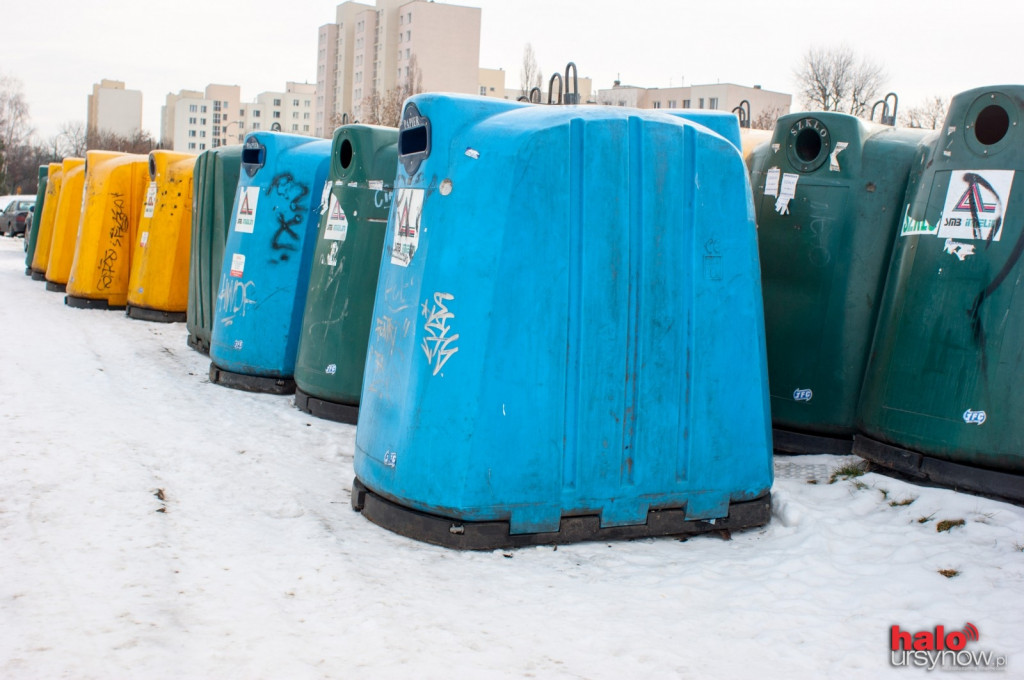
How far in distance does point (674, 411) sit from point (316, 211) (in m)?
3.93

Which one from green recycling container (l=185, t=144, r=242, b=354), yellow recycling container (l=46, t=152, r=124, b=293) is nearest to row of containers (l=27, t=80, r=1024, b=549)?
green recycling container (l=185, t=144, r=242, b=354)

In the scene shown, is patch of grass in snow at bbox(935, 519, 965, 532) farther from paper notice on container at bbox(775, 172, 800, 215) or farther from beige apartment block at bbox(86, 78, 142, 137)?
beige apartment block at bbox(86, 78, 142, 137)

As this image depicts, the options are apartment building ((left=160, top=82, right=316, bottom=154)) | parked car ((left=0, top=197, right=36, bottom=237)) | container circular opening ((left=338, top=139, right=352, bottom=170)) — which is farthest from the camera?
apartment building ((left=160, top=82, right=316, bottom=154))

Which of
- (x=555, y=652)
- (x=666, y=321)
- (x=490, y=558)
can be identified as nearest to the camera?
A: (x=555, y=652)

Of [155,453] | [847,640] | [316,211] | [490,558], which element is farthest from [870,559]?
[316,211]

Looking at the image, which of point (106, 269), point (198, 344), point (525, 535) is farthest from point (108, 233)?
point (525, 535)

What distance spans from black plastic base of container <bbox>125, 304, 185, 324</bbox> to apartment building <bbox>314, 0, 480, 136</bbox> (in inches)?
2017

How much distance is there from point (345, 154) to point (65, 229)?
8.87m

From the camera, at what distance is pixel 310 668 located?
2.72 metres

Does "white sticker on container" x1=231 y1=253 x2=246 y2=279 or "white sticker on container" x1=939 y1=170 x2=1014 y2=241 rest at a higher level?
"white sticker on container" x1=939 y1=170 x2=1014 y2=241

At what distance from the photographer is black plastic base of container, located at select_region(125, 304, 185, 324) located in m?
10.4

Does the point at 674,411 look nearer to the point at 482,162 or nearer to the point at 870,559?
the point at 870,559

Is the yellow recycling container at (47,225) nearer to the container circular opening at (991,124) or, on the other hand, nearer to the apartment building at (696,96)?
the container circular opening at (991,124)

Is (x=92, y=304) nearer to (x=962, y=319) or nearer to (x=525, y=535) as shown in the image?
(x=525, y=535)
